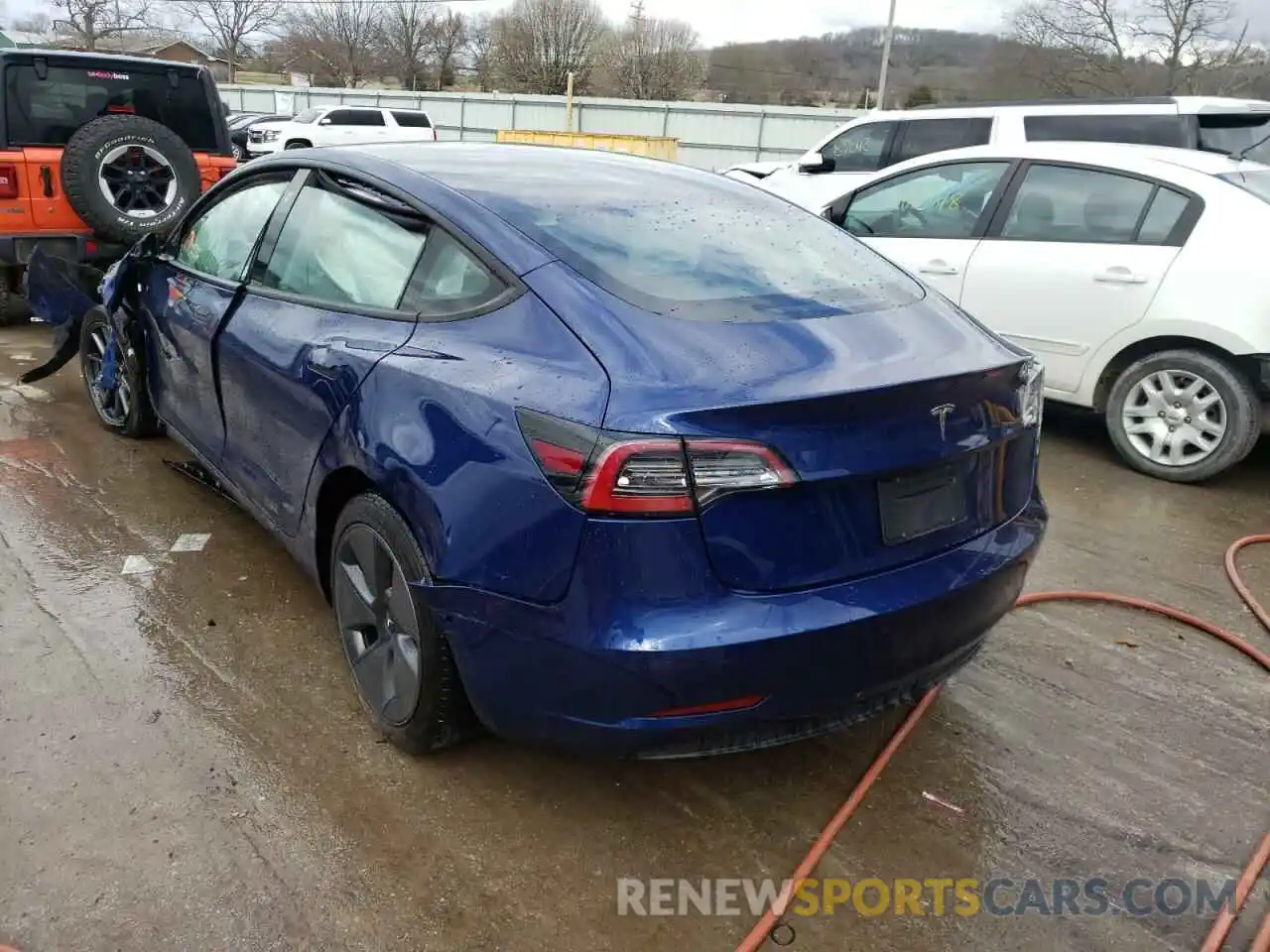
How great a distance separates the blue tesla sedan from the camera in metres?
2.00

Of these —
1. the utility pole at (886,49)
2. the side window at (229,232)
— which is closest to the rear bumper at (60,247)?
the side window at (229,232)

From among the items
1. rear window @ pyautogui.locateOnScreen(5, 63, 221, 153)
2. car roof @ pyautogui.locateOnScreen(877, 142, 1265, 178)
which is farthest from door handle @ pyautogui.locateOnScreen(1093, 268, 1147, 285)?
rear window @ pyautogui.locateOnScreen(5, 63, 221, 153)

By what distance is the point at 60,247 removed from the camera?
22.2 ft

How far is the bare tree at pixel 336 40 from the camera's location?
6412cm

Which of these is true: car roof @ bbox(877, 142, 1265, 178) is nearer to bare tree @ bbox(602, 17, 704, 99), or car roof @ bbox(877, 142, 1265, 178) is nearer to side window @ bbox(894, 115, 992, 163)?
side window @ bbox(894, 115, 992, 163)

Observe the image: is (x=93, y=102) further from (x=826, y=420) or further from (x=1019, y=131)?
(x=1019, y=131)

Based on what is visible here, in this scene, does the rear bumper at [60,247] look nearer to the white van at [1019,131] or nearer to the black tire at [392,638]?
the white van at [1019,131]

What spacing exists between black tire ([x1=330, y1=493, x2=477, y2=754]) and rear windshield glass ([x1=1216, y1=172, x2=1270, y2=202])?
4.65 m

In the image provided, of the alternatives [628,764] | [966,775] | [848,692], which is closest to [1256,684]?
[966,775]

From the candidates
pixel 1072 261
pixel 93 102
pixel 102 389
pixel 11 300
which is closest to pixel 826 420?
pixel 1072 261

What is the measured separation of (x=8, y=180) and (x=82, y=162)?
0.77m

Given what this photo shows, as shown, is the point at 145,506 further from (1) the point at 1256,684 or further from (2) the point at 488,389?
(1) the point at 1256,684

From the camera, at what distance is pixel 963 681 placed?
10.5ft

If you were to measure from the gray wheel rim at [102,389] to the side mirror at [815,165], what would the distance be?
668 centimetres
